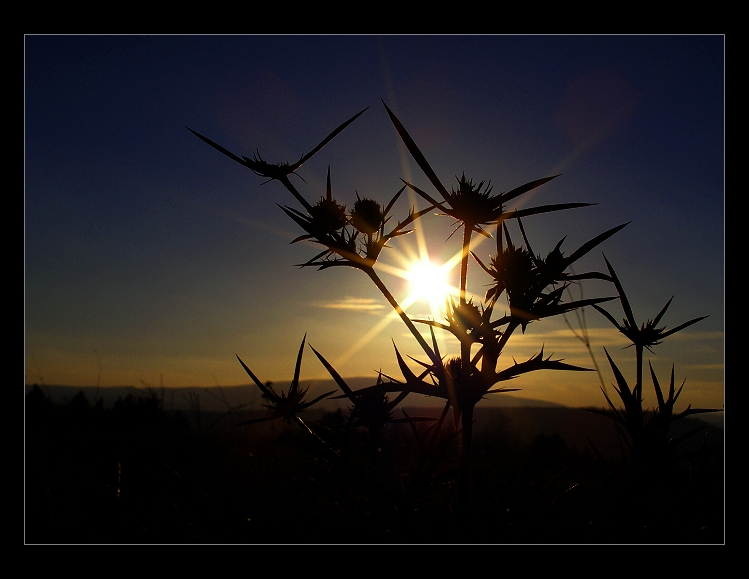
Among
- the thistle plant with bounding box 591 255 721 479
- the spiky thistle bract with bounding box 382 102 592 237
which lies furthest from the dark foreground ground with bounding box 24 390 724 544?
the spiky thistle bract with bounding box 382 102 592 237

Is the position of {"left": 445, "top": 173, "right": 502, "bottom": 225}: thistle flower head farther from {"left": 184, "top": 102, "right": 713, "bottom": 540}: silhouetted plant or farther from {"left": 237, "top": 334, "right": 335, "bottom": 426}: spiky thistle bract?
{"left": 237, "top": 334, "right": 335, "bottom": 426}: spiky thistle bract

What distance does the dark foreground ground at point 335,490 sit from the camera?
49.6 inches

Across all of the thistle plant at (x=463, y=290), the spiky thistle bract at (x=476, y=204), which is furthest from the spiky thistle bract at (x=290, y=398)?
the spiky thistle bract at (x=476, y=204)

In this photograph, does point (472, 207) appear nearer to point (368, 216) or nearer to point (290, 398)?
point (368, 216)

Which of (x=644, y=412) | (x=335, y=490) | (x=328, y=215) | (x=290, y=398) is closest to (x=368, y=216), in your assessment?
(x=328, y=215)

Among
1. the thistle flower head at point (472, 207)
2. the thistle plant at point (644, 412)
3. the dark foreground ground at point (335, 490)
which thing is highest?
the thistle flower head at point (472, 207)

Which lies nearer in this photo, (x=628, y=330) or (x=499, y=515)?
(x=499, y=515)

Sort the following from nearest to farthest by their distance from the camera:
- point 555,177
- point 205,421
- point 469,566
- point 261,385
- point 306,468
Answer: point 555,177 < point 469,566 < point 261,385 < point 306,468 < point 205,421

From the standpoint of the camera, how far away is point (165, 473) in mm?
3104

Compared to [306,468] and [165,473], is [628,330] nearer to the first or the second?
[306,468]

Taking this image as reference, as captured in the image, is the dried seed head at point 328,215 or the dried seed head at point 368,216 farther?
the dried seed head at point 368,216

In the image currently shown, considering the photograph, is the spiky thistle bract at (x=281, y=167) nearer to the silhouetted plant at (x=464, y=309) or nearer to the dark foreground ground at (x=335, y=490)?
the silhouetted plant at (x=464, y=309)
